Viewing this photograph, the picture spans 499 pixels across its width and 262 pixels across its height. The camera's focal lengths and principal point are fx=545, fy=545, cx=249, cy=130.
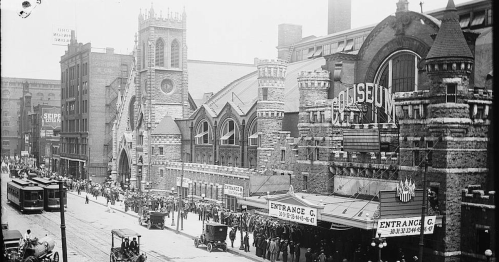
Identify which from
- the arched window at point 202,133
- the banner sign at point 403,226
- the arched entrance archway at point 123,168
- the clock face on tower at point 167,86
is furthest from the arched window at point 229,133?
the banner sign at point 403,226

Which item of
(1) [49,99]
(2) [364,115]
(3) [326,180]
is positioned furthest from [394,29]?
(1) [49,99]

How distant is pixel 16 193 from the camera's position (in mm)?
54594

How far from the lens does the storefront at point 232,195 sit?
4971 centimetres

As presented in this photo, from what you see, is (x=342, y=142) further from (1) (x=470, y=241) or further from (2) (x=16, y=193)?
(2) (x=16, y=193)

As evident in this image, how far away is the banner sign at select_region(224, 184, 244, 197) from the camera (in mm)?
49594

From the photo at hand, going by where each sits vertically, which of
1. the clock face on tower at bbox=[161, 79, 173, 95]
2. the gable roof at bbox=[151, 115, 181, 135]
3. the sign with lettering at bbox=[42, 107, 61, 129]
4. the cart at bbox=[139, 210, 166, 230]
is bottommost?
the cart at bbox=[139, 210, 166, 230]

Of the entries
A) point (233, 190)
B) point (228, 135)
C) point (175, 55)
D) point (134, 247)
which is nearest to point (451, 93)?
point (134, 247)

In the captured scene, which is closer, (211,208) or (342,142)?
(342,142)

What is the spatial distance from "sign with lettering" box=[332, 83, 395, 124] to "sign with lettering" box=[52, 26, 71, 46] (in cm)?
1860

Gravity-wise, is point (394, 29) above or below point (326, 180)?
above

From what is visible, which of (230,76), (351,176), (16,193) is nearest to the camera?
(351,176)

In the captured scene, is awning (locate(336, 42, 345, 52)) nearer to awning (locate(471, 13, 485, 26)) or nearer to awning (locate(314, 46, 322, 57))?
awning (locate(314, 46, 322, 57))

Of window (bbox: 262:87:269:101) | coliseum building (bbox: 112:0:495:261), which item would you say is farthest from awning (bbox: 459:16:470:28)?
window (bbox: 262:87:269:101)

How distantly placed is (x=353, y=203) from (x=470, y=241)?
7798mm
